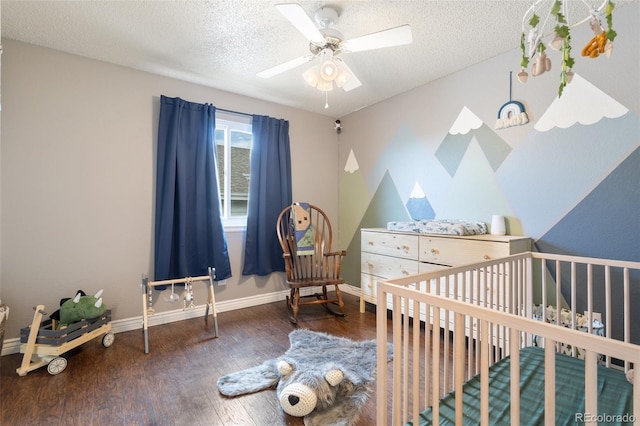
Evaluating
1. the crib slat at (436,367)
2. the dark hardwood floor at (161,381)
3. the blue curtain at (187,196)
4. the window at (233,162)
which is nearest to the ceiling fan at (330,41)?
the blue curtain at (187,196)

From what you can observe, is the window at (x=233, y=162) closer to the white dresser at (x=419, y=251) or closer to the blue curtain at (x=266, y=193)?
the blue curtain at (x=266, y=193)

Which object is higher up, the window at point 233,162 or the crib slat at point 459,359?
the window at point 233,162

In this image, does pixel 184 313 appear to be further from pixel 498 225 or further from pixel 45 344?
pixel 498 225

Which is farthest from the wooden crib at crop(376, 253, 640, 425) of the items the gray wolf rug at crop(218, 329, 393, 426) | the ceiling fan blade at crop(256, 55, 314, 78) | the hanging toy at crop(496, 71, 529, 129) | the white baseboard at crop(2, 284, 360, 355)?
the white baseboard at crop(2, 284, 360, 355)

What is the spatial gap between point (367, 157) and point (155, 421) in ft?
10.1

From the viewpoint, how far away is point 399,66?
259cm

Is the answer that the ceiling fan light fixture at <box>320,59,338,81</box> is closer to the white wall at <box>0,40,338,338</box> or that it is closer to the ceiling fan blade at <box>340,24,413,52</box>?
the ceiling fan blade at <box>340,24,413,52</box>

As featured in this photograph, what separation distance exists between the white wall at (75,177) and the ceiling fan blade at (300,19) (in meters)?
1.75

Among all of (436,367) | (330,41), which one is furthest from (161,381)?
(330,41)

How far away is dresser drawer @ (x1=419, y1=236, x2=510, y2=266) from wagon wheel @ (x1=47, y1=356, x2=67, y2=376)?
107 inches

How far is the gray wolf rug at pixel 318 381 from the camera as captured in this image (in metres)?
1.52

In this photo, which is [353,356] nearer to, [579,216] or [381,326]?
[381,326]

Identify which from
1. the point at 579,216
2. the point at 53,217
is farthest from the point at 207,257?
the point at 579,216

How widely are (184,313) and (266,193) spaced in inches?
58.5
